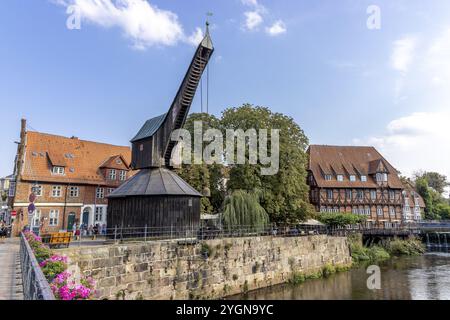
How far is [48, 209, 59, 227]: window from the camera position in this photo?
2591 cm

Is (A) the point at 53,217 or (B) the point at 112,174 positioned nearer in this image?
(A) the point at 53,217

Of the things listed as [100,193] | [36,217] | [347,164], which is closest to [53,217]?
[36,217]

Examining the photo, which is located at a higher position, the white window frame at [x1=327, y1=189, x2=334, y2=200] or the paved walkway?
the white window frame at [x1=327, y1=189, x2=334, y2=200]

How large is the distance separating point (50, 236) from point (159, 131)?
32.0 feet

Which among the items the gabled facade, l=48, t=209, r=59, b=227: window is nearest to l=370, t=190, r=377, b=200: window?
the gabled facade

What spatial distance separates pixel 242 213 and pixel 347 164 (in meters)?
28.8

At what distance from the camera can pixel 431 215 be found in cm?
5684

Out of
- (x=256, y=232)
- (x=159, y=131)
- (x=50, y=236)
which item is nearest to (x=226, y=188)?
(x=256, y=232)

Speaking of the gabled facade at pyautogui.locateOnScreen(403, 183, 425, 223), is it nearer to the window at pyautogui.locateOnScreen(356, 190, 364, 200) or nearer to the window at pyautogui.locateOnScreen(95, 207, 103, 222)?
the window at pyautogui.locateOnScreen(356, 190, 364, 200)

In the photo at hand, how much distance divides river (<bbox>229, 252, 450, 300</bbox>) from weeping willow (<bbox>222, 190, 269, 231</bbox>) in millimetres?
4311

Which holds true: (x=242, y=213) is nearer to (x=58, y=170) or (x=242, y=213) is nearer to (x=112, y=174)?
(x=112, y=174)

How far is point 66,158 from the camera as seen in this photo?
2892 centimetres

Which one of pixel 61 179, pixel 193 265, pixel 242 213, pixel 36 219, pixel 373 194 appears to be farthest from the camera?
pixel 373 194
